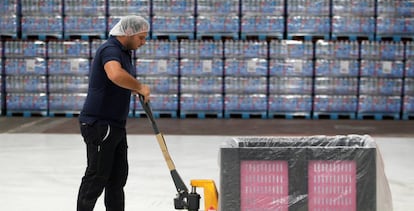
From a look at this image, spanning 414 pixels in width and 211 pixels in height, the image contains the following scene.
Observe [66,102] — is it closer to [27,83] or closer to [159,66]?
[27,83]

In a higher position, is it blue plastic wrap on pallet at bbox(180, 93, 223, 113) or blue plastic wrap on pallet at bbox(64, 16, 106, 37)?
blue plastic wrap on pallet at bbox(64, 16, 106, 37)

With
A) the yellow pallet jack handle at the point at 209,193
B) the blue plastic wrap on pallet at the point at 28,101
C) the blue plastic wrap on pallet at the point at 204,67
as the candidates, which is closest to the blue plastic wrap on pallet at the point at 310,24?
the blue plastic wrap on pallet at the point at 204,67

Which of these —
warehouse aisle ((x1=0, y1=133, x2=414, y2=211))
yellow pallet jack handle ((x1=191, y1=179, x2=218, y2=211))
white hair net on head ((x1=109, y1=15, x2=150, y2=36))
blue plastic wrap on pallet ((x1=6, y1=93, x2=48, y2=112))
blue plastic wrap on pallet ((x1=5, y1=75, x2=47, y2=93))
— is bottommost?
warehouse aisle ((x1=0, y1=133, x2=414, y2=211))

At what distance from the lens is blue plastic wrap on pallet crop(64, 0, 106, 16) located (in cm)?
1413

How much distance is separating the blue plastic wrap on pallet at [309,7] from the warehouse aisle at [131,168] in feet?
11.3

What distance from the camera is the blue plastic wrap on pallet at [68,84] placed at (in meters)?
14.2

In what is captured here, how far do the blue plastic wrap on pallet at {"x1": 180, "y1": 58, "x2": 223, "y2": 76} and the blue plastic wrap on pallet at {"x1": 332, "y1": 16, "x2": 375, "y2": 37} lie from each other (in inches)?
89.3

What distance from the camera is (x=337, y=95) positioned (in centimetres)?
1408

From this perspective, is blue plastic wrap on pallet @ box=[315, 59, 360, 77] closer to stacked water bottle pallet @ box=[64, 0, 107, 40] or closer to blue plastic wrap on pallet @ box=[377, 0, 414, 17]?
blue plastic wrap on pallet @ box=[377, 0, 414, 17]

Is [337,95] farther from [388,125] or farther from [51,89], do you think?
[51,89]

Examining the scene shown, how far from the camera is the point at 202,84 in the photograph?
46.3 feet

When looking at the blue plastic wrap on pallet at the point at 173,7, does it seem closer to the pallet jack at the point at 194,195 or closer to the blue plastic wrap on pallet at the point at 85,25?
the blue plastic wrap on pallet at the point at 85,25

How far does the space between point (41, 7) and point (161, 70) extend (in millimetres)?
2602

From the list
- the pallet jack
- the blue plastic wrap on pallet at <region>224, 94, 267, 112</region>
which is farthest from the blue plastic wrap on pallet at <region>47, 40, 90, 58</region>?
the pallet jack
